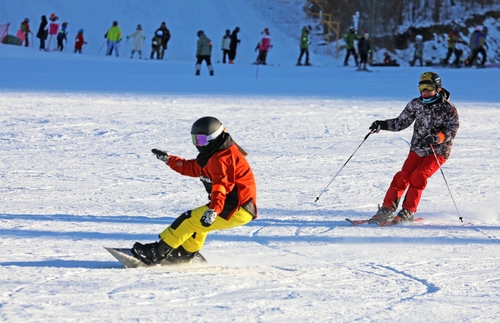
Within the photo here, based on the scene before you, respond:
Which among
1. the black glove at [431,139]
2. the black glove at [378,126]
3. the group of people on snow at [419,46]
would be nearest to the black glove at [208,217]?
the black glove at [431,139]

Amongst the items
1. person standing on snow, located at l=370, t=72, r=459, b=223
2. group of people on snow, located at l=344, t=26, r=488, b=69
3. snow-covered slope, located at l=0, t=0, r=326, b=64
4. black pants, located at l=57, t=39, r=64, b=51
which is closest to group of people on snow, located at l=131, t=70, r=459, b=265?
person standing on snow, located at l=370, t=72, r=459, b=223

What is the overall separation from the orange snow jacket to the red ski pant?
2.25 meters

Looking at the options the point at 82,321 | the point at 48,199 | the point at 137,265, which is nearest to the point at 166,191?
the point at 48,199

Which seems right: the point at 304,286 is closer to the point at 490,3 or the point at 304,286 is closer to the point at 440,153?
the point at 440,153

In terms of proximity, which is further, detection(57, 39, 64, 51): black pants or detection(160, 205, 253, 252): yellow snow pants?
detection(57, 39, 64, 51): black pants

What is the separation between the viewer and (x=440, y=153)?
21.0 feet

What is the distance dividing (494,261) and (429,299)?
1212mm

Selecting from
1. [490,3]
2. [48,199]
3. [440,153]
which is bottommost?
Answer: [48,199]

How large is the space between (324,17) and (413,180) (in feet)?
112

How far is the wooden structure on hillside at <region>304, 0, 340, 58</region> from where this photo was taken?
36.9 meters

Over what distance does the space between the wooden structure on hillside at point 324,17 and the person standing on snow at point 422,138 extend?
97.3ft

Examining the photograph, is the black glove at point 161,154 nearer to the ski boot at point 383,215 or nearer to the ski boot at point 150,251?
the ski boot at point 150,251

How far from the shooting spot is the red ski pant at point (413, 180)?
6.37m

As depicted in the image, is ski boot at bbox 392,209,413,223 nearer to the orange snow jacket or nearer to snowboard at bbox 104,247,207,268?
the orange snow jacket
